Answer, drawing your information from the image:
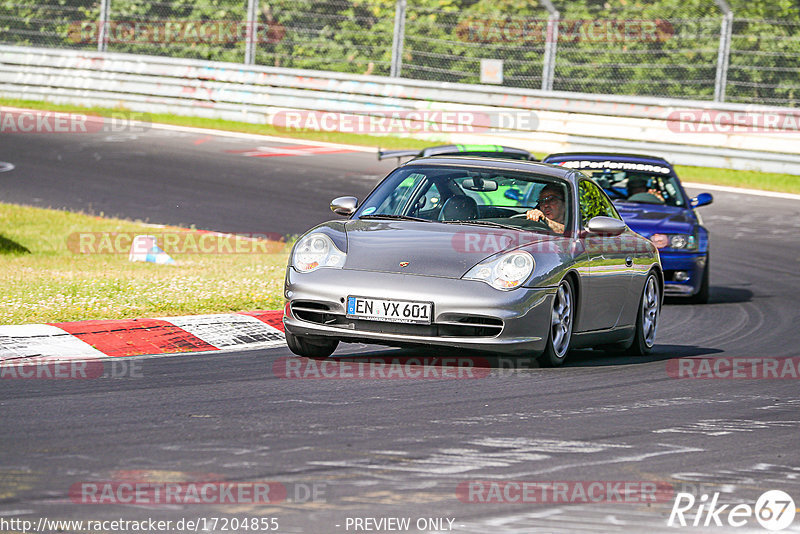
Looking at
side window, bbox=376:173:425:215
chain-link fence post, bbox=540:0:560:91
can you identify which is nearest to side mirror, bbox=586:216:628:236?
side window, bbox=376:173:425:215

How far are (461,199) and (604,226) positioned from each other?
37.4 inches

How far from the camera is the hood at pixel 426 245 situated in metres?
7.91

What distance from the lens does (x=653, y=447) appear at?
599 centimetres

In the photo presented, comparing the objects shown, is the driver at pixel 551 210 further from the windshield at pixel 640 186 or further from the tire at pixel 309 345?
the windshield at pixel 640 186

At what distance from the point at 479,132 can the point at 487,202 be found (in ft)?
Result: 46.4

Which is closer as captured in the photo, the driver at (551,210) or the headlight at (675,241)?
the driver at (551,210)

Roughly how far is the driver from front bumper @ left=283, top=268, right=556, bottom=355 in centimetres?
90

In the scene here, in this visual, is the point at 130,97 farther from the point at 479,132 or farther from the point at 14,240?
the point at 14,240

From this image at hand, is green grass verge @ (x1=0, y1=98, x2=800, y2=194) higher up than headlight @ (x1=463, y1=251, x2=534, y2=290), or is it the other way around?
headlight @ (x1=463, y1=251, x2=534, y2=290)

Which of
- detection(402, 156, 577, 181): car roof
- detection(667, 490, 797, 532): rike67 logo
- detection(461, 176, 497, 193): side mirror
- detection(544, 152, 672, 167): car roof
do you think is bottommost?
detection(667, 490, 797, 532): rike67 logo

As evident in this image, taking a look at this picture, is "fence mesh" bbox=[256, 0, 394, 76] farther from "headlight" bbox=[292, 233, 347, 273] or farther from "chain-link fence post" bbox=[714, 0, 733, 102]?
"headlight" bbox=[292, 233, 347, 273]

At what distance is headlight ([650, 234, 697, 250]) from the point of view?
43.2ft

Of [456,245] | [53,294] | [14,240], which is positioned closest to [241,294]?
[53,294]

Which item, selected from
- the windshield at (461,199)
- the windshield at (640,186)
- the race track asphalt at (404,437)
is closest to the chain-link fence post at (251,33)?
the windshield at (640,186)
